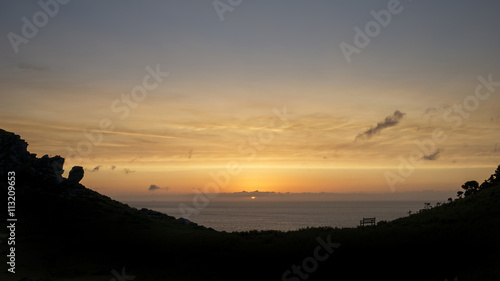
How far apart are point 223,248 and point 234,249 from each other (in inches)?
47.9

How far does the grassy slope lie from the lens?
35.8 meters

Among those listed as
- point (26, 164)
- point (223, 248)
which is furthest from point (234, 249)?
point (26, 164)

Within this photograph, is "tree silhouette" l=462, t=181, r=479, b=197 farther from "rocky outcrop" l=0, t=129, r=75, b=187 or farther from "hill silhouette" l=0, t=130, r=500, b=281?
"rocky outcrop" l=0, t=129, r=75, b=187

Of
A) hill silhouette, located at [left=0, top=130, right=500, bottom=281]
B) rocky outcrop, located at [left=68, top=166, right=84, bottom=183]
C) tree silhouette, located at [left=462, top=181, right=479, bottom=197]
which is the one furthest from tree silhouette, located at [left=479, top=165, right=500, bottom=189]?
rocky outcrop, located at [left=68, top=166, right=84, bottom=183]

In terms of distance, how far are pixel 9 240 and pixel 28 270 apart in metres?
9.08

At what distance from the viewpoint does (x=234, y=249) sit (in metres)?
41.8

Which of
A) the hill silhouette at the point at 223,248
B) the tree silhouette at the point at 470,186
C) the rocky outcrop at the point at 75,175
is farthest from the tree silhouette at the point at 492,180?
the rocky outcrop at the point at 75,175

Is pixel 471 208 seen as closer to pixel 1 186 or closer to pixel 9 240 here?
pixel 9 240

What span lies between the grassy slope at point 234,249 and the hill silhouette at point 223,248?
0.09 m

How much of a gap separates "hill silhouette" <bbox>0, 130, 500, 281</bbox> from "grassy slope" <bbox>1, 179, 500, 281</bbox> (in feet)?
0.31

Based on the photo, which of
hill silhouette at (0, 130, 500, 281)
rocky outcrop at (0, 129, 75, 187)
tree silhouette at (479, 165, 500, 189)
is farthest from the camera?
tree silhouette at (479, 165, 500, 189)

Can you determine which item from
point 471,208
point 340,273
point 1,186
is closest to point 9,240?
point 1,186

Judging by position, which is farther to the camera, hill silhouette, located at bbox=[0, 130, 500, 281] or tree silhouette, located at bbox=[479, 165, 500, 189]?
tree silhouette, located at bbox=[479, 165, 500, 189]

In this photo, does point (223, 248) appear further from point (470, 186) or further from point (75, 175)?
point (470, 186)
